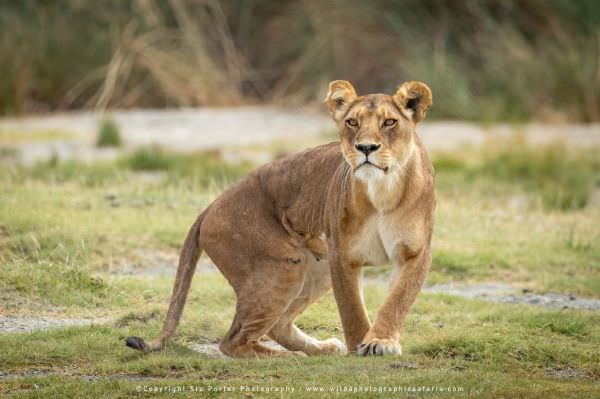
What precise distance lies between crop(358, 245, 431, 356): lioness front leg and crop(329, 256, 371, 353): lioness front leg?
0.46 feet

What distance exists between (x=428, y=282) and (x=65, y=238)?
258cm

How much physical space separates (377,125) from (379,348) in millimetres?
1074

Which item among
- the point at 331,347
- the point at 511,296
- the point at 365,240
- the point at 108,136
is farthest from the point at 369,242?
the point at 108,136

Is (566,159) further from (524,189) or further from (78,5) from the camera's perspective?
(78,5)

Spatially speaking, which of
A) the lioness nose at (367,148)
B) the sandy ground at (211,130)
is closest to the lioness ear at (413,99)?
the lioness nose at (367,148)

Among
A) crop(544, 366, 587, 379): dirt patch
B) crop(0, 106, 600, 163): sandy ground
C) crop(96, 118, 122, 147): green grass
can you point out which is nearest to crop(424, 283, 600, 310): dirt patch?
crop(544, 366, 587, 379): dirt patch

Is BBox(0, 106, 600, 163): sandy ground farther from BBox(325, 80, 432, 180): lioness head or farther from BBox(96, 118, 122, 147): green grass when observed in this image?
BBox(325, 80, 432, 180): lioness head

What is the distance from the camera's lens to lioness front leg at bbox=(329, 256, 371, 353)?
6.08m

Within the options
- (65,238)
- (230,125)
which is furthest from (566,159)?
(65,238)

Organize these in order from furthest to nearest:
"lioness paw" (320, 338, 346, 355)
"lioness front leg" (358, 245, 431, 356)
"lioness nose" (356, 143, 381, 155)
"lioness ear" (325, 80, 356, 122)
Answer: "lioness paw" (320, 338, 346, 355) < "lioness ear" (325, 80, 356, 122) < "lioness front leg" (358, 245, 431, 356) < "lioness nose" (356, 143, 381, 155)

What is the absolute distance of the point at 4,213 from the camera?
914 cm

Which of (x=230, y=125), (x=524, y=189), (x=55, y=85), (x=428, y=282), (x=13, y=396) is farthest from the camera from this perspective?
(x=55, y=85)

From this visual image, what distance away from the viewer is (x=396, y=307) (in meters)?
5.96

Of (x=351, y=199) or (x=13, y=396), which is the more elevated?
(x=351, y=199)
